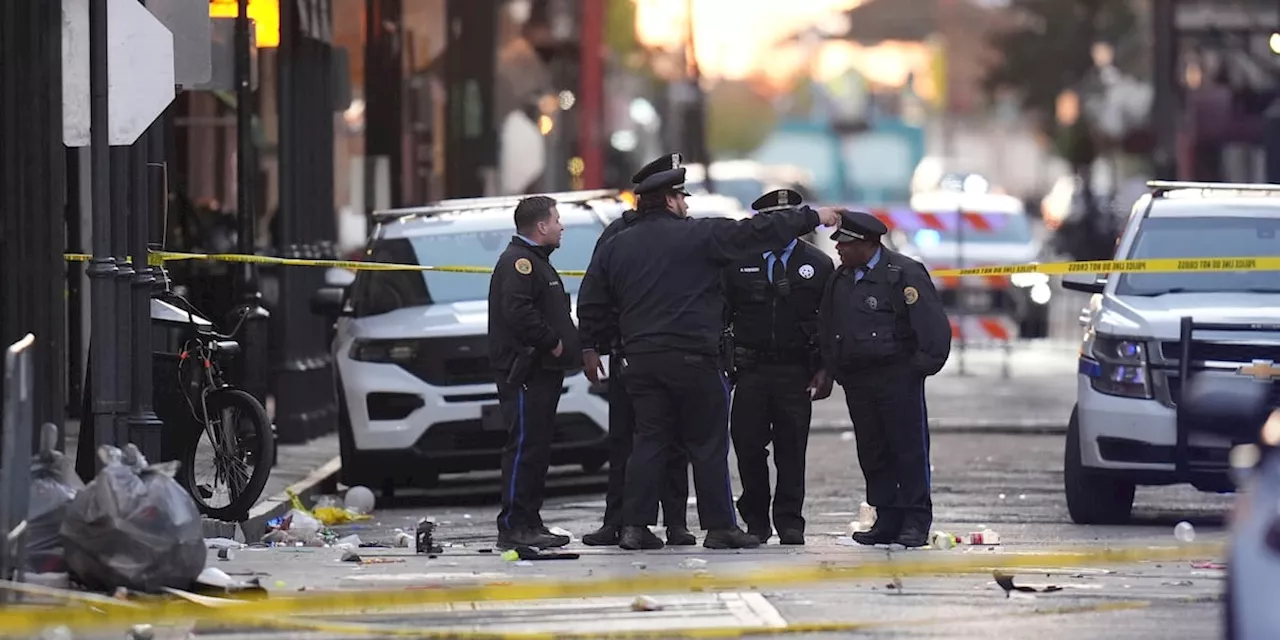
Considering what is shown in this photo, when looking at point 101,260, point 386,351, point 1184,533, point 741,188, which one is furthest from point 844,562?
point 741,188

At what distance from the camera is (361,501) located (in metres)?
15.2

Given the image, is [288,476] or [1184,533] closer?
[1184,533]

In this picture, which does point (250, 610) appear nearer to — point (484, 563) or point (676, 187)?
point (484, 563)

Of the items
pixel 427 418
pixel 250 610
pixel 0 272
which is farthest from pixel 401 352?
pixel 250 610

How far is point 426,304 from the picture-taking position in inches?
640

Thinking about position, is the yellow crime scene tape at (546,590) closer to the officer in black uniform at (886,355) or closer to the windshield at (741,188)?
the officer in black uniform at (886,355)

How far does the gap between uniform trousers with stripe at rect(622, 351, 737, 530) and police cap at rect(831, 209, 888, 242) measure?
2.83 ft

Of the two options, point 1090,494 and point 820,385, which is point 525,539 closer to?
point 820,385

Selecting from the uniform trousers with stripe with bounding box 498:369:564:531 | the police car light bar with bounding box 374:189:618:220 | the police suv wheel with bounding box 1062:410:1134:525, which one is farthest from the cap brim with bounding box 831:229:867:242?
the police car light bar with bounding box 374:189:618:220

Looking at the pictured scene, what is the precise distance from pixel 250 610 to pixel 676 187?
368cm

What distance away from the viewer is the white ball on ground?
1522 cm

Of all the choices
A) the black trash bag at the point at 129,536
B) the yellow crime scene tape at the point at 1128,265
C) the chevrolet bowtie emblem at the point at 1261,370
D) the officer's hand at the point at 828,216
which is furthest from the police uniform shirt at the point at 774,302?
the black trash bag at the point at 129,536

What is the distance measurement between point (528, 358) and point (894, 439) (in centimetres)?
177

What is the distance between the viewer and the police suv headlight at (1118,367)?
44.2 ft
